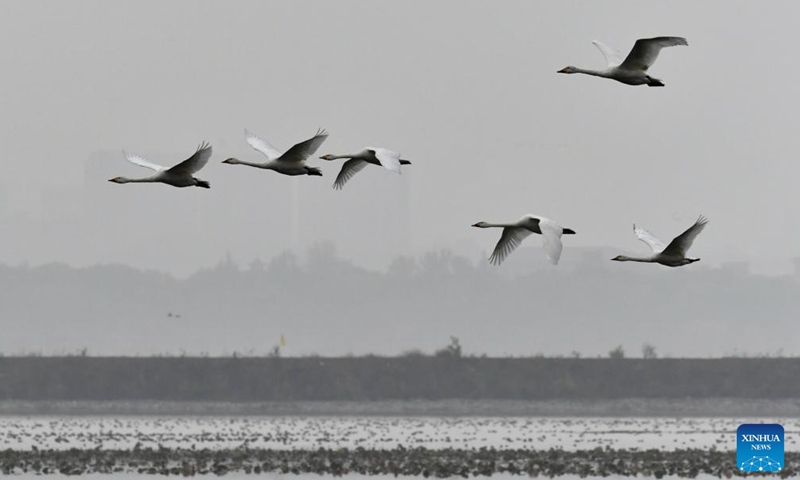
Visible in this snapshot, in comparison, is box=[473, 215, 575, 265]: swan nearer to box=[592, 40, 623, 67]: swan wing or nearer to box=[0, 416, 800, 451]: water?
box=[592, 40, 623, 67]: swan wing

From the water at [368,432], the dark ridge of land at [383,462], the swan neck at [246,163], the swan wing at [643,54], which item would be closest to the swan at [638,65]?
the swan wing at [643,54]

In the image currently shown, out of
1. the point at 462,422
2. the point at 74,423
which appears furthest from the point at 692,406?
the point at 74,423

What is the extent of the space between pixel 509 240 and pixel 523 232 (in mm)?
297

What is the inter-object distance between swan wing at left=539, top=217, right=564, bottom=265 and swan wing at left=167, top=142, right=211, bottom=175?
5624mm

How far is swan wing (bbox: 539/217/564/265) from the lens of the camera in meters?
29.0

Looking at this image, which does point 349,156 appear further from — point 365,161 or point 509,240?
point 509,240

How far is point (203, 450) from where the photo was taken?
56031 millimetres

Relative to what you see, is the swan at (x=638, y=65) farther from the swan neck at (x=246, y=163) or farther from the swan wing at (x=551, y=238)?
the swan neck at (x=246, y=163)

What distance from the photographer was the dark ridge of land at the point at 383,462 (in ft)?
168

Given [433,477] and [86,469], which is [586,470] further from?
[86,469]

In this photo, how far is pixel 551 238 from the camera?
97.2 ft

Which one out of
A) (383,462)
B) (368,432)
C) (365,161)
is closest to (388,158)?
(365,161)

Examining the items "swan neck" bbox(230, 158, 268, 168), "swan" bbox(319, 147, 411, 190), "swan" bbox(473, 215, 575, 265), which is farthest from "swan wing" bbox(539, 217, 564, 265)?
"swan neck" bbox(230, 158, 268, 168)

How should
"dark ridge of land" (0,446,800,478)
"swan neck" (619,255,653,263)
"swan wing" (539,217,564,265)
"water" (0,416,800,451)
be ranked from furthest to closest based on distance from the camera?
"water" (0,416,800,451), "dark ridge of land" (0,446,800,478), "swan neck" (619,255,653,263), "swan wing" (539,217,564,265)
